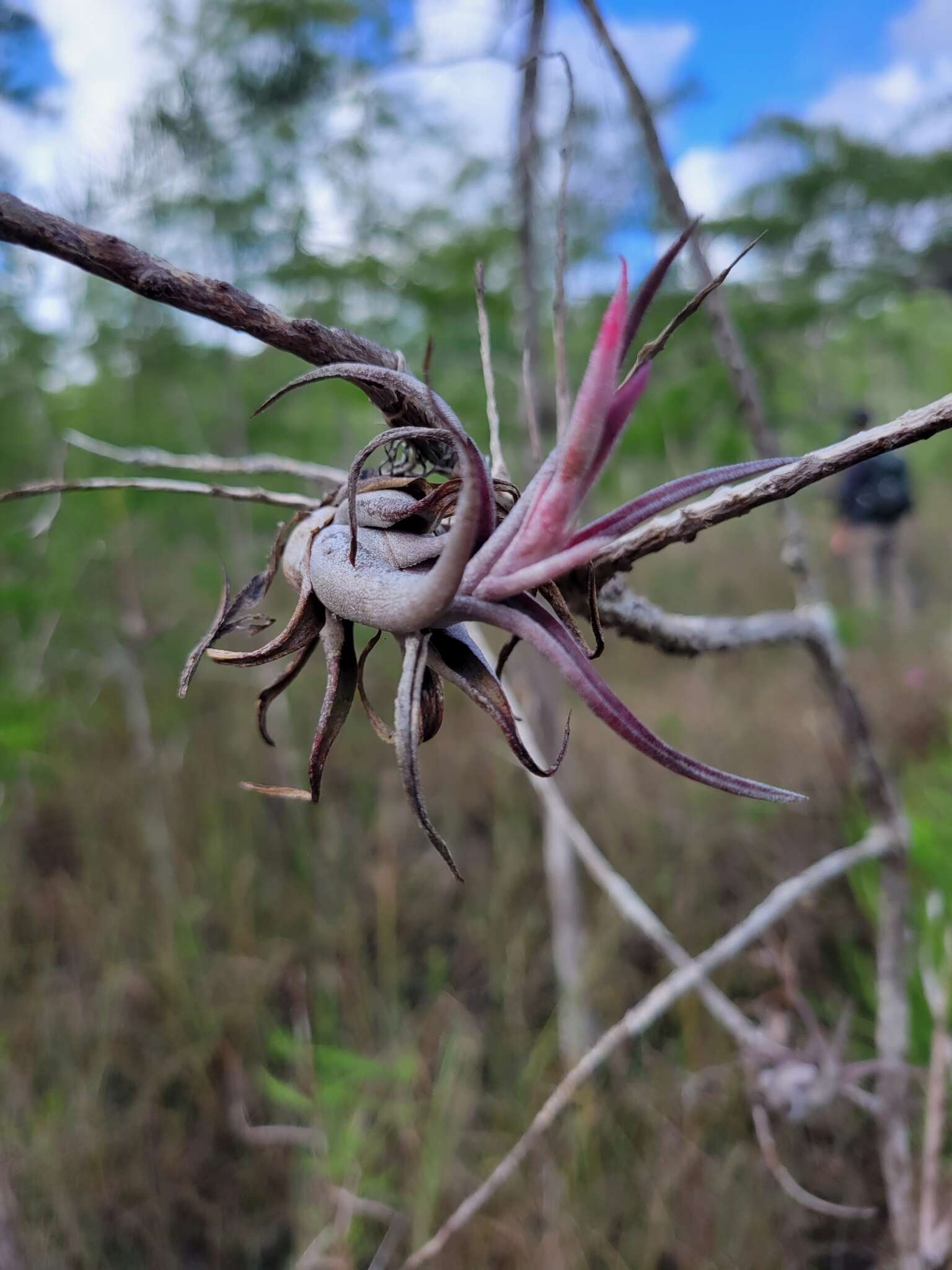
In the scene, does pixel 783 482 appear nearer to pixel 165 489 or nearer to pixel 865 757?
pixel 165 489

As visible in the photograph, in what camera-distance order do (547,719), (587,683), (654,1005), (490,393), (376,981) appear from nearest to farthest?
(587,683), (490,393), (654,1005), (547,719), (376,981)

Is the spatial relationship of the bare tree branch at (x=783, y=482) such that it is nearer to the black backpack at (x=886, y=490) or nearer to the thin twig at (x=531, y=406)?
the thin twig at (x=531, y=406)

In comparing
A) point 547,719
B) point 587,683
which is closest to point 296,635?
point 587,683

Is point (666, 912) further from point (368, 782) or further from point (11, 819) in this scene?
point (11, 819)

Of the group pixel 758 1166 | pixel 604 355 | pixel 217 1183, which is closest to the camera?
pixel 604 355

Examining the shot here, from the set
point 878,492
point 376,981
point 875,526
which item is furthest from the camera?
point 875,526

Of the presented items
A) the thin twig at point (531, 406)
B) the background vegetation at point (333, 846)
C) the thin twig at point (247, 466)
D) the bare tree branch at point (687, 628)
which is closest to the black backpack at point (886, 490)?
the background vegetation at point (333, 846)

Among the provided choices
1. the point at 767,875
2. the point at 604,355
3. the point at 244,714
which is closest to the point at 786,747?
the point at 767,875
